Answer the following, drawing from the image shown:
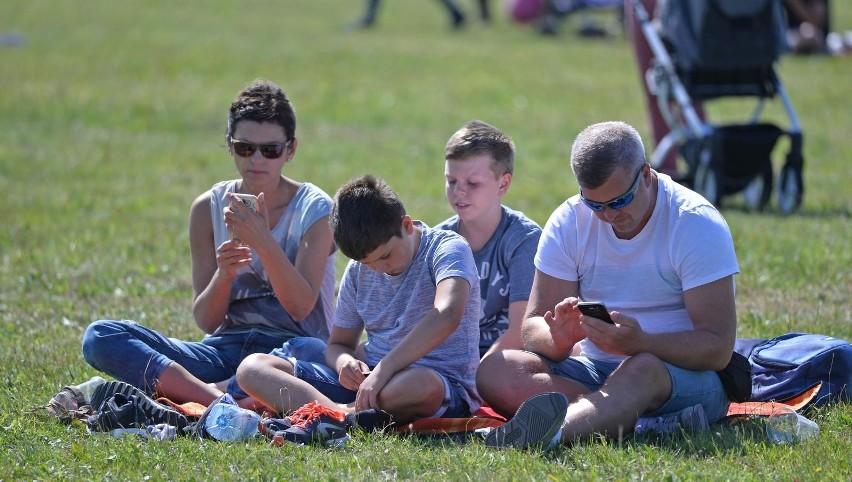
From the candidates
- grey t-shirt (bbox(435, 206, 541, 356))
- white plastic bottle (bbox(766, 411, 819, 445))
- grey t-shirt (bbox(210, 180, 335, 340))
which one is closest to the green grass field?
white plastic bottle (bbox(766, 411, 819, 445))

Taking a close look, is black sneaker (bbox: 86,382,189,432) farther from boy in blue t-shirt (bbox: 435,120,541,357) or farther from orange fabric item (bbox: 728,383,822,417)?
orange fabric item (bbox: 728,383,822,417)

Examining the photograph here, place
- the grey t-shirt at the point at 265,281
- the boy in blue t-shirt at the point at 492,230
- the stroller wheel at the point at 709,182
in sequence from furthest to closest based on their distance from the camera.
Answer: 1. the stroller wheel at the point at 709,182
2. the grey t-shirt at the point at 265,281
3. the boy in blue t-shirt at the point at 492,230

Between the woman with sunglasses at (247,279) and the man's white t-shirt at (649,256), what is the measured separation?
1.15 meters

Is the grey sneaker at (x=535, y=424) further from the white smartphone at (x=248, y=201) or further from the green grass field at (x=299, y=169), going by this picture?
the white smartphone at (x=248, y=201)

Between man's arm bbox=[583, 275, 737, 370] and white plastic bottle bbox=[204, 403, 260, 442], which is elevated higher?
man's arm bbox=[583, 275, 737, 370]

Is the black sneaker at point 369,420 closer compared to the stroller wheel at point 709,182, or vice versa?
the black sneaker at point 369,420

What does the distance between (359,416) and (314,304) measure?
968mm

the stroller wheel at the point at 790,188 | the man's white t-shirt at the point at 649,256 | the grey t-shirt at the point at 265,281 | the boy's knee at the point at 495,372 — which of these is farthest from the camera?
the stroller wheel at the point at 790,188

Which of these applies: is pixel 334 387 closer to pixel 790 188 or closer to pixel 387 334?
pixel 387 334

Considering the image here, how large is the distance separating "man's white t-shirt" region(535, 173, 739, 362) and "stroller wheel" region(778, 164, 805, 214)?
5.91m

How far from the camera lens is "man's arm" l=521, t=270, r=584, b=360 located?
4.80 metres

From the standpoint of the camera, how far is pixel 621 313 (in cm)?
468

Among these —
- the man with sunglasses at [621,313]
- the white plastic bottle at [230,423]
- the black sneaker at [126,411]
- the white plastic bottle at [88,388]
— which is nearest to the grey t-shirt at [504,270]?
the man with sunglasses at [621,313]

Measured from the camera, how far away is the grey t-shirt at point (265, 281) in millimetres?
5605
